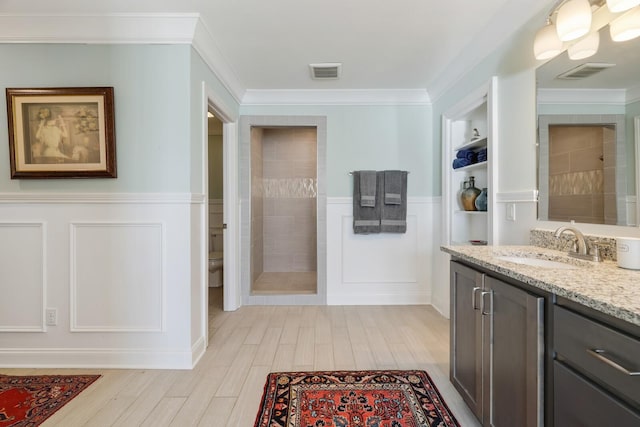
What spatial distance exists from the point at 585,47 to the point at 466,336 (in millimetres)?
1495

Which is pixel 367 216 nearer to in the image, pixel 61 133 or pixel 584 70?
pixel 584 70

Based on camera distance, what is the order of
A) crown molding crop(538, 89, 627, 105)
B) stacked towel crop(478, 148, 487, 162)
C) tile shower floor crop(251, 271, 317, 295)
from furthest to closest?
tile shower floor crop(251, 271, 317, 295) < stacked towel crop(478, 148, 487, 162) < crown molding crop(538, 89, 627, 105)

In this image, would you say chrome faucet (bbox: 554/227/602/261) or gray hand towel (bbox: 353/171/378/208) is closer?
chrome faucet (bbox: 554/227/602/261)

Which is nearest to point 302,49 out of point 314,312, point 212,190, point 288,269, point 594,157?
point 594,157

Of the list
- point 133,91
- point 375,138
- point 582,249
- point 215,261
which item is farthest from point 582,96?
point 215,261

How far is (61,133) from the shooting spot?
2.07 metres

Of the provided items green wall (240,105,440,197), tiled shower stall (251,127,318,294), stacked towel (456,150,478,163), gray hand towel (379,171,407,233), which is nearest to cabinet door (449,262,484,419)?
stacked towel (456,150,478,163)

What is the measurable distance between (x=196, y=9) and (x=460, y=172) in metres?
2.45

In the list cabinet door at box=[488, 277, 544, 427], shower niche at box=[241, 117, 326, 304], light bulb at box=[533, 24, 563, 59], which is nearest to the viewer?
cabinet door at box=[488, 277, 544, 427]

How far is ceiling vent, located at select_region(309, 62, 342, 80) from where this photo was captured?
271cm

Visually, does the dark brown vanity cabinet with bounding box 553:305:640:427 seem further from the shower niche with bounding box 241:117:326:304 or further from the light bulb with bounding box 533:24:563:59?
the shower niche with bounding box 241:117:326:304

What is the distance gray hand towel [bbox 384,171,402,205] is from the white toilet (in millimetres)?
2269

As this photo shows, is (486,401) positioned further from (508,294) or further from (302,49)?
(302,49)

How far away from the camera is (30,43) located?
6.82 ft
